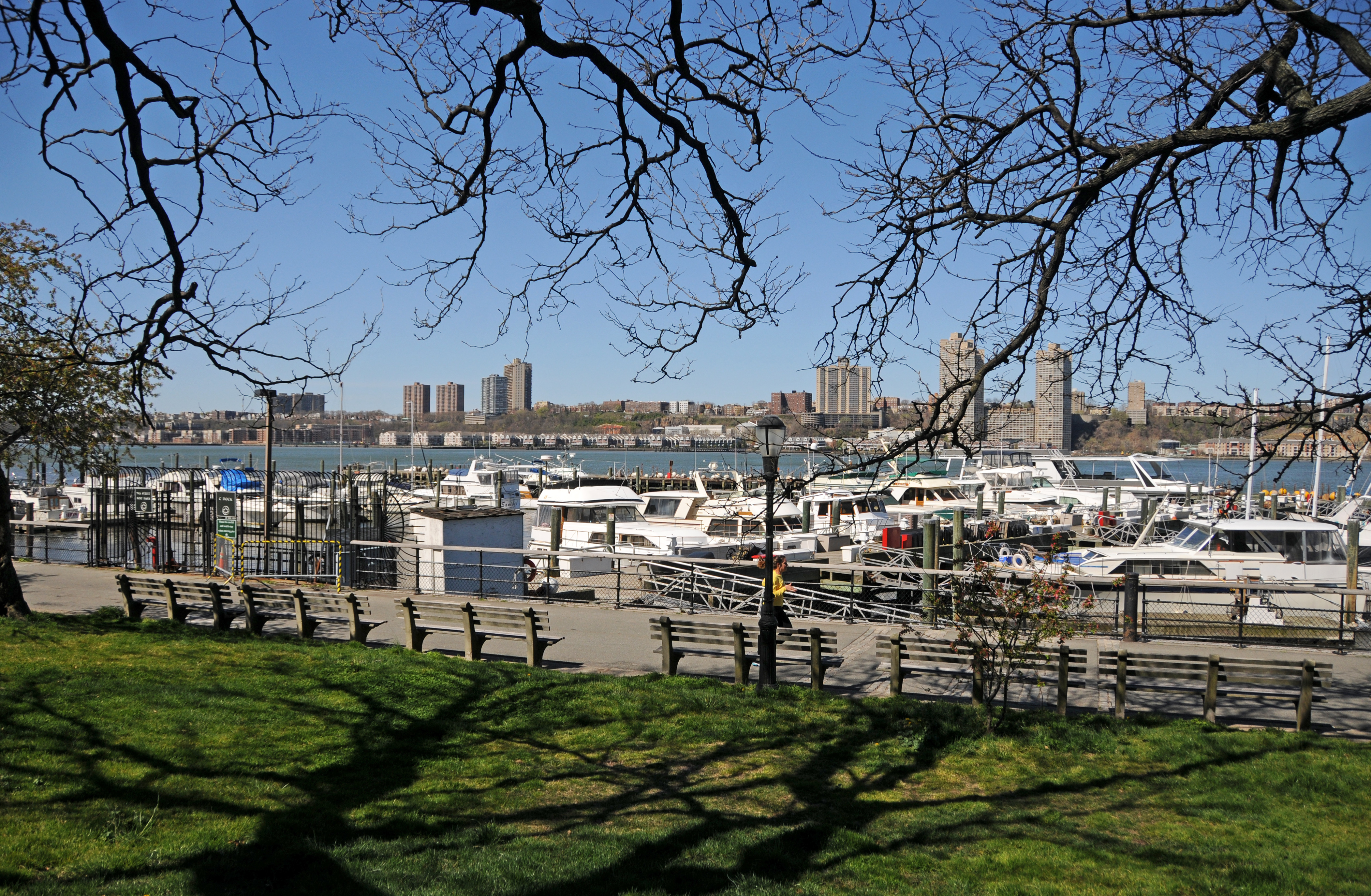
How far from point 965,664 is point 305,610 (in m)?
9.27

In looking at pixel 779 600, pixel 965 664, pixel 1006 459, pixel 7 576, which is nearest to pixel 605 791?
pixel 965 664

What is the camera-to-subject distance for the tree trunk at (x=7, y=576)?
44.4 feet

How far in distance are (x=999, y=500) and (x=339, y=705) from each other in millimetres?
32580

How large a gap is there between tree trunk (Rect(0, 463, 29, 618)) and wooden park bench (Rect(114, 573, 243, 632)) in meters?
1.30

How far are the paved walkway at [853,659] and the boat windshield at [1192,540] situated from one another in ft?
33.9

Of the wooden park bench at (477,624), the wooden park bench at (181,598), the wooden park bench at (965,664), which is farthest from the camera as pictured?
the wooden park bench at (181,598)

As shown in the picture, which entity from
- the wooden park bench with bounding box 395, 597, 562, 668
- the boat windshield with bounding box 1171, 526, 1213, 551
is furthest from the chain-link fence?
the wooden park bench with bounding box 395, 597, 562, 668

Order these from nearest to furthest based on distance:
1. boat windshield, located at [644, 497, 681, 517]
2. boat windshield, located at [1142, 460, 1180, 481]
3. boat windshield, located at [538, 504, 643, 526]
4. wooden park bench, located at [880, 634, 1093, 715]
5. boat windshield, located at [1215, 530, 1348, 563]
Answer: wooden park bench, located at [880, 634, 1093, 715] < boat windshield, located at [1215, 530, 1348, 563] < boat windshield, located at [538, 504, 643, 526] < boat windshield, located at [644, 497, 681, 517] < boat windshield, located at [1142, 460, 1180, 481]

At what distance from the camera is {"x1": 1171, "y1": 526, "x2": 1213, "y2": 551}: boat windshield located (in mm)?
24562

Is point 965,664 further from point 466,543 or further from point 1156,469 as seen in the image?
point 1156,469

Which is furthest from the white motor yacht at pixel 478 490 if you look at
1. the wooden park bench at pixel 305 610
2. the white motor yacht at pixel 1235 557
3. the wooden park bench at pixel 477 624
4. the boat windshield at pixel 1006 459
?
the boat windshield at pixel 1006 459

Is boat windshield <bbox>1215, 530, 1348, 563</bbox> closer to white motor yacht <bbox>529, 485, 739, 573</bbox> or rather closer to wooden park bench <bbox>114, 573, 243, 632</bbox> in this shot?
white motor yacht <bbox>529, 485, 739, 573</bbox>

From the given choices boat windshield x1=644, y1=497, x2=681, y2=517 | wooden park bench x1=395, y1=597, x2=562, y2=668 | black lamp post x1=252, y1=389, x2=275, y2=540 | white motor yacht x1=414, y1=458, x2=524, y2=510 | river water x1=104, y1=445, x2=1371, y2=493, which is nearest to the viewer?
wooden park bench x1=395, y1=597, x2=562, y2=668

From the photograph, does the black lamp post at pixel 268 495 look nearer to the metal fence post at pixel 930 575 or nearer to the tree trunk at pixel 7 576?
the tree trunk at pixel 7 576
